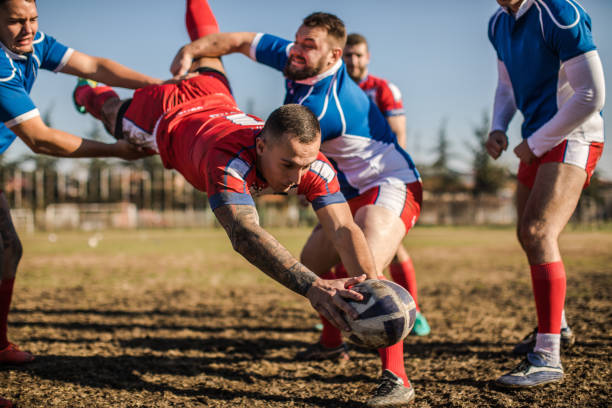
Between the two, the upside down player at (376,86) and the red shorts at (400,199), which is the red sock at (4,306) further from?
the upside down player at (376,86)

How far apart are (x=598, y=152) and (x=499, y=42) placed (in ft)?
3.87

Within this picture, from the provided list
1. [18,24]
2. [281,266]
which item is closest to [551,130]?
[281,266]

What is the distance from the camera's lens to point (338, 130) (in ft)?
13.0

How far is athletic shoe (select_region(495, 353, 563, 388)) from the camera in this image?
3.31 metres

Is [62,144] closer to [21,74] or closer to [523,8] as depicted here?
[21,74]

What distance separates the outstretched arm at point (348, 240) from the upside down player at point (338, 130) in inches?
17.3

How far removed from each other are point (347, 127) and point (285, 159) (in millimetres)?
1415

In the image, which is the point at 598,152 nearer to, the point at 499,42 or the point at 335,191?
the point at 499,42

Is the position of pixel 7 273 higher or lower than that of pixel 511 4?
lower

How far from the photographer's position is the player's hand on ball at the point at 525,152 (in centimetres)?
371

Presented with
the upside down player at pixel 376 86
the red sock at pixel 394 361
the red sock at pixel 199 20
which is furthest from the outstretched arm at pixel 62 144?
the upside down player at pixel 376 86

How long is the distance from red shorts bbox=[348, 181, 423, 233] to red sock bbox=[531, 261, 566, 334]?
103 centimetres

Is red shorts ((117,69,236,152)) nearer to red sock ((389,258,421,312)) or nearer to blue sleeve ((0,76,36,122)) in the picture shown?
blue sleeve ((0,76,36,122))

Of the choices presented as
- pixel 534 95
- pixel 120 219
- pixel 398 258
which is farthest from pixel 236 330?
pixel 120 219
